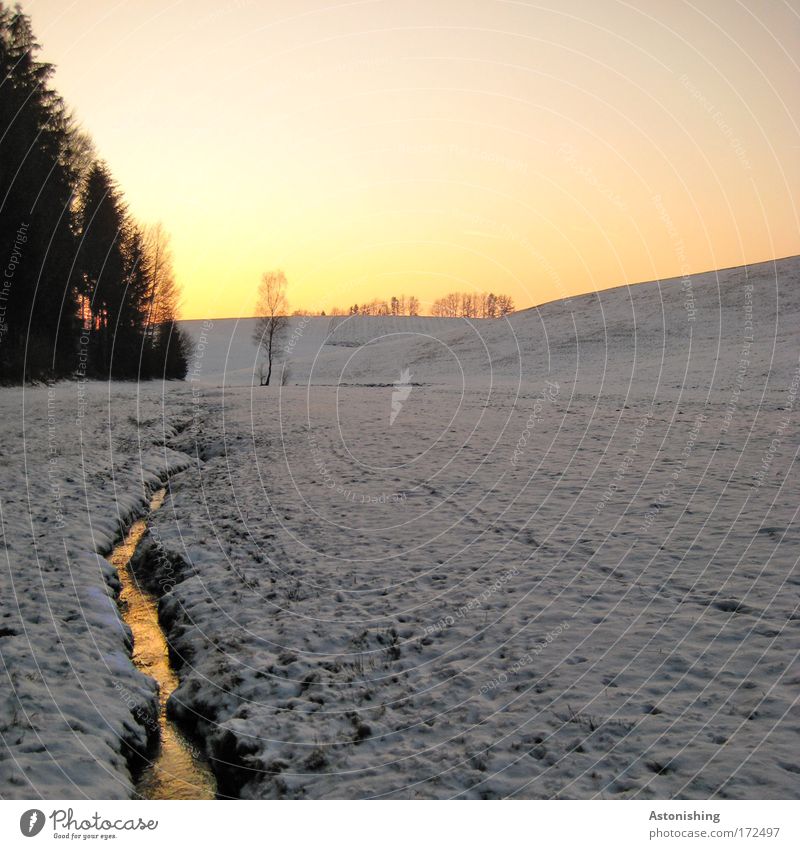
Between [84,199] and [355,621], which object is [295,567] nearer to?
[355,621]

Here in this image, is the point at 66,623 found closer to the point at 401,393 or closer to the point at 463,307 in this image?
the point at 401,393

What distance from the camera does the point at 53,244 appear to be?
3156cm

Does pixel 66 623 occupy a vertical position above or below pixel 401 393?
below

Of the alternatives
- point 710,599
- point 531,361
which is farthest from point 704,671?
point 531,361

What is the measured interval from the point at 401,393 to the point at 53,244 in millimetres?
21986

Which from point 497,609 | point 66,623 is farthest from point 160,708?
point 497,609

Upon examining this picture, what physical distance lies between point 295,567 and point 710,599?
6591mm
